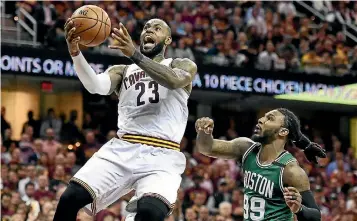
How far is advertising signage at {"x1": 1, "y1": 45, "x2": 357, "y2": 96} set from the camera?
57.2 ft

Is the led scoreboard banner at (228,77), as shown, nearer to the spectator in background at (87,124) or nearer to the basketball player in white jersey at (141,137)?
the spectator in background at (87,124)

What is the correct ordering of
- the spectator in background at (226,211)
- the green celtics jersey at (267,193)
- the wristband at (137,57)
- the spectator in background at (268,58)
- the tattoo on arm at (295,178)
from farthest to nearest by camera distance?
the spectator in background at (268,58) < the spectator in background at (226,211) < the green celtics jersey at (267,193) < the tattoo on arm at (295,178) < the wristband at (137,57)

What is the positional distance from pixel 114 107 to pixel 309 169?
4.57 m

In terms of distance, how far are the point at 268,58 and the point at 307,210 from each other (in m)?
12.9

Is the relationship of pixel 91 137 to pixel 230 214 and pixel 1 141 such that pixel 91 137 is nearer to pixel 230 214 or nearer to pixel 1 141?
pixel 1 141

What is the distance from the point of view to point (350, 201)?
1550cm

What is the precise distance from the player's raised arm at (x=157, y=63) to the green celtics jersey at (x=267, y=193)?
1.00 metres

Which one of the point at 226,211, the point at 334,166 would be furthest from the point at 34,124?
the point at 334,166

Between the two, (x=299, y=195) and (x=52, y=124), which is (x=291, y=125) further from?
(x=52, y=124)

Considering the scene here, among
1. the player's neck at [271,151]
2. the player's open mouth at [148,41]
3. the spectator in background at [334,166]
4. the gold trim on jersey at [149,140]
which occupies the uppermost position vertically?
the player's open mouth at [148,41]

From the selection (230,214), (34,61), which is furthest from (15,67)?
(230,214)

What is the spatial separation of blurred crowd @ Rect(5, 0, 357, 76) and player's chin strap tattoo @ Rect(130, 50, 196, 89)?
1034 centimetres

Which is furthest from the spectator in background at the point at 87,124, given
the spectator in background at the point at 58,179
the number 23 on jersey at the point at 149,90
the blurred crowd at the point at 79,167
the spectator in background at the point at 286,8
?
the number 23 on jersey at the point at 149,90

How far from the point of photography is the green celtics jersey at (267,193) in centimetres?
780
